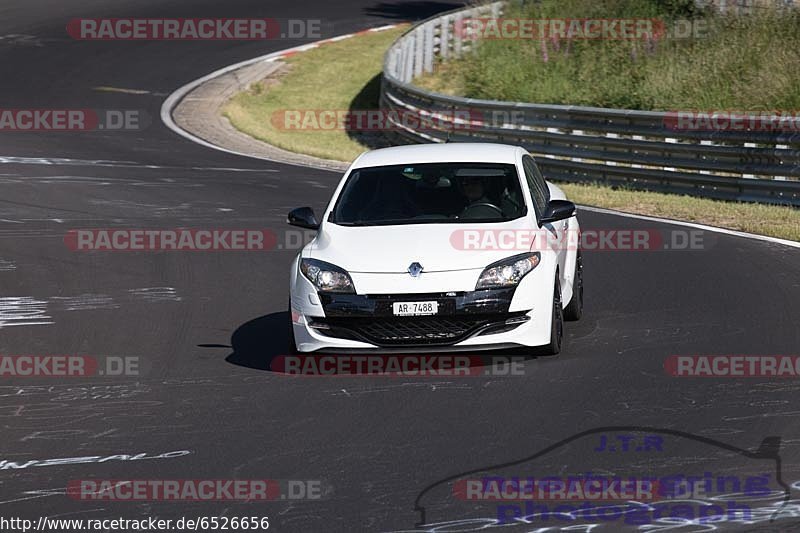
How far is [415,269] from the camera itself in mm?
9594

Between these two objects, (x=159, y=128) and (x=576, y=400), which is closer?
(x=576, y=400)

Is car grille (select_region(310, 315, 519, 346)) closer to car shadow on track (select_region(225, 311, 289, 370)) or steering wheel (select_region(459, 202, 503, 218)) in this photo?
car shadow on track (select_region(225, 311, 289, 370))

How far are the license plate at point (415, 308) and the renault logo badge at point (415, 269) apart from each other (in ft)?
0.68

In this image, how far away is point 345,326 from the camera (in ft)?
31.8

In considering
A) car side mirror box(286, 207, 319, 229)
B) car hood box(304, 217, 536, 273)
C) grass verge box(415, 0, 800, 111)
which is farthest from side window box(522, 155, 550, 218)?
grass verge box(415, 0, 800, 111)

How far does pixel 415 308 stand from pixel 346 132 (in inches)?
844

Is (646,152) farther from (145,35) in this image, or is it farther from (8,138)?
(145,35)

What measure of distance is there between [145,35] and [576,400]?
3476 cm

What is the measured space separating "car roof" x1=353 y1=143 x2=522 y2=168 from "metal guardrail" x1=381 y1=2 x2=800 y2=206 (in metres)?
7.89

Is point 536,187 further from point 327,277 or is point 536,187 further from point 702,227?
point 702,227

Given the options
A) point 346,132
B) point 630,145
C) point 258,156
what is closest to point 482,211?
A: point 630,145

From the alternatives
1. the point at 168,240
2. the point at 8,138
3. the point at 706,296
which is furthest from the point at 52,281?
the point at 8,138

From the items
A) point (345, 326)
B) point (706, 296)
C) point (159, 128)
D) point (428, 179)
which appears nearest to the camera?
point (345, 326)

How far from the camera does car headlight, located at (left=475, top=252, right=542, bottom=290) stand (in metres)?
9.61
